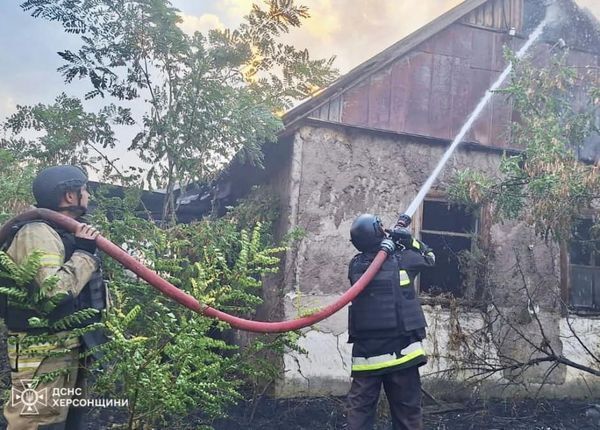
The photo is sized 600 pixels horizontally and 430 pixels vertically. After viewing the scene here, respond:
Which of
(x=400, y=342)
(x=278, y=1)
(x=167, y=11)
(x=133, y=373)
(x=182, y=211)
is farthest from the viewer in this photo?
(x=182, y=211)

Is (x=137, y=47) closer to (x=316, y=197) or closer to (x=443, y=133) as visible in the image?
(x=316, y=197)

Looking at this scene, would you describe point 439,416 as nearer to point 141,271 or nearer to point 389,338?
point 389,338

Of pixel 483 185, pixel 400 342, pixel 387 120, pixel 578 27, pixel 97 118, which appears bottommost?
pixel 400 342

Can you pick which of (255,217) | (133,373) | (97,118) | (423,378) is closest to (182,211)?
(255,217)

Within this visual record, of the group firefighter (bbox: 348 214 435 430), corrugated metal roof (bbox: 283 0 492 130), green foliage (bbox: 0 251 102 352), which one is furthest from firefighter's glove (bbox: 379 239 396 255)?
corrugated metal roof (bbox: 283 0 492 130)

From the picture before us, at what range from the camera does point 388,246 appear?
3926 millimetres

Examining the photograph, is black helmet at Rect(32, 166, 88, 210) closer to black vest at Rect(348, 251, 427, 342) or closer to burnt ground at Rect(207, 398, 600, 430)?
black vest at Rect(348, 251, 427, 342)

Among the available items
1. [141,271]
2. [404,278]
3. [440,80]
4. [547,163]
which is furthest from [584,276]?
[141,271]

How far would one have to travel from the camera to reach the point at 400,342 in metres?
3.79

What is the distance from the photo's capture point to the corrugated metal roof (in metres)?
6.24

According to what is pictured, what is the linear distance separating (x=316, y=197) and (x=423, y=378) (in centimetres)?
265

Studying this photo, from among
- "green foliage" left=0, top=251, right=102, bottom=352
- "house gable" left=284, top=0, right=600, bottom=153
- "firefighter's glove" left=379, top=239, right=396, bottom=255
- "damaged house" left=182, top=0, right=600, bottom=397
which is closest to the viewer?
"green foliage" left=0, top=251, right=102, bottom=352

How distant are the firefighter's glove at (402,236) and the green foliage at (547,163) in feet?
5.90

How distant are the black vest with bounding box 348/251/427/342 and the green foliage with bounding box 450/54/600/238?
195cm
